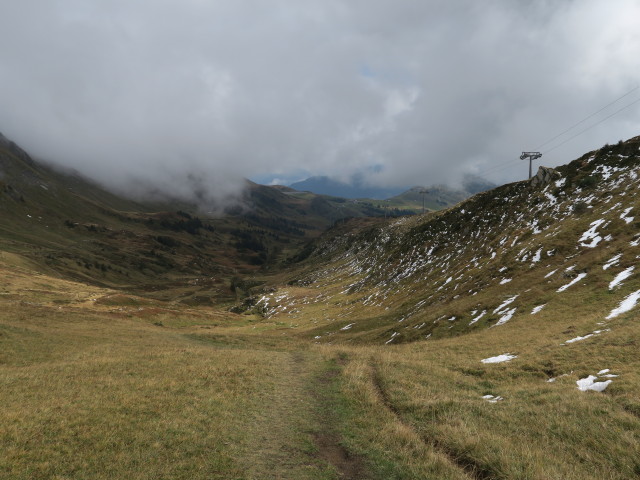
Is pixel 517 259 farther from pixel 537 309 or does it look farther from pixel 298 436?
pixel 298 436

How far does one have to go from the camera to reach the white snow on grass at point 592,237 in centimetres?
4038

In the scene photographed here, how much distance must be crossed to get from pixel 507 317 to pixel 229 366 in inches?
1157

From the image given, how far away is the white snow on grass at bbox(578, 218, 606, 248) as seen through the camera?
40375 millimetres

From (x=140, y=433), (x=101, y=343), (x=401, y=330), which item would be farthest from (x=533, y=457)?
(x=101, y=343)

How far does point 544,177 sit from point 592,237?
36845 millimetres

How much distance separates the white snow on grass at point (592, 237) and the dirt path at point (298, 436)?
39852 mm

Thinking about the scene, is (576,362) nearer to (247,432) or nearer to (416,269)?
(247,432)

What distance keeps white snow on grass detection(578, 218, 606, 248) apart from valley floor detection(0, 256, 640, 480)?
21.1m

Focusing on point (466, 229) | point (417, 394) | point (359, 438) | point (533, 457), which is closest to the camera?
point (533, 457)

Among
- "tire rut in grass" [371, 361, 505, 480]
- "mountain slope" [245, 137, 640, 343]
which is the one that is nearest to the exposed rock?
"mountain slope" [245, 137, 640, 343]

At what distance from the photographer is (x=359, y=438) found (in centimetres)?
1341

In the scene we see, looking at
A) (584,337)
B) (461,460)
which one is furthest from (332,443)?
(584,337)

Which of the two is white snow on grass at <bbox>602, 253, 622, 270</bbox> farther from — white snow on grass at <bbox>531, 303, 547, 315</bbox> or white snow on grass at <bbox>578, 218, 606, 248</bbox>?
white snow on grass at <bbox>531, 303, 547, 315</bbox>

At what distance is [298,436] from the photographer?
13.9 meters
